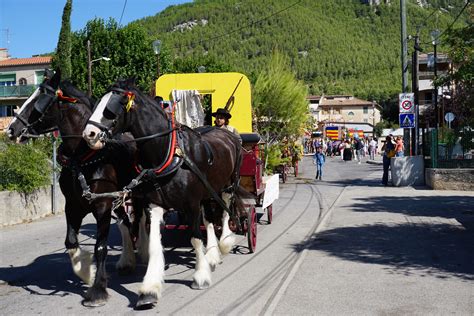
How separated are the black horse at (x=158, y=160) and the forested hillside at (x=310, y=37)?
12689 centimetres

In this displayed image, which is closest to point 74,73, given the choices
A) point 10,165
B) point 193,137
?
point 10,165

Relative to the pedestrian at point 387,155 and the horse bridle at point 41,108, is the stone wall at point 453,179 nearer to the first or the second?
the pedestrian at point 387,155

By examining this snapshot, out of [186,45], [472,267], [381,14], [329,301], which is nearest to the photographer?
[329,301]

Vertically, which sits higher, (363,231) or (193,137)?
(193,137)

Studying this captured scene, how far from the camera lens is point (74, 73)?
40.0 metres

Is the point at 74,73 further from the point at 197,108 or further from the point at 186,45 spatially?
the point at 186,45

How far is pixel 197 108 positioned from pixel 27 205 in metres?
5.46

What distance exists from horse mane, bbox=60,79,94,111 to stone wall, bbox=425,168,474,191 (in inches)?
566

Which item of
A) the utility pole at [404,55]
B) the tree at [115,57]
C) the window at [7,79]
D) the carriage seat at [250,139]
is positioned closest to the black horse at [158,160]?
the carriage seat at [250,139]

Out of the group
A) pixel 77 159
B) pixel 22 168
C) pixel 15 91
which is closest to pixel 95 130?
pixel 77 159

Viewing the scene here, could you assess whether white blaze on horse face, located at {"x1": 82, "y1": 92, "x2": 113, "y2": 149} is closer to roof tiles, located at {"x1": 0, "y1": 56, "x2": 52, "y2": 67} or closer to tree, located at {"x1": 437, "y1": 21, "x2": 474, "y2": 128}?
tree, located at {"x1": 437, "y1": 21, "x2": 474, "y2": 128}

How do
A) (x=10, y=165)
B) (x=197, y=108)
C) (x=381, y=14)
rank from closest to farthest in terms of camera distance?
(x=197, y=108)
(x=10, y=165)
(x=381, y=14)

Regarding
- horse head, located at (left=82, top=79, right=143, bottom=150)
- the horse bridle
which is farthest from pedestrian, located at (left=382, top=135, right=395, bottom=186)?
the horse bridle

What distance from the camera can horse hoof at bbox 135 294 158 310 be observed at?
5.89 m
